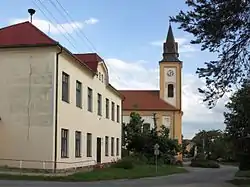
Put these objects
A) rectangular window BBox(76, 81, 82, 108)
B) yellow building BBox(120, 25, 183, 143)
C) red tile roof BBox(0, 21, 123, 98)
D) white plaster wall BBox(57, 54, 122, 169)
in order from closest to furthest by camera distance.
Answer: red tile roof BBox(0, 21, 123, 98)
white plaster wall BBox(57, 54, 122, 169)
rectangular window BBox(76, 81, 82, 108)
yellow building BBox(120, 25, 183, 143)

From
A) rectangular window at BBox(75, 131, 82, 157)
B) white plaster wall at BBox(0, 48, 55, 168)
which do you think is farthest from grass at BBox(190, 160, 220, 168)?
white plaster wall at BBox(0, 48, 55, 168)

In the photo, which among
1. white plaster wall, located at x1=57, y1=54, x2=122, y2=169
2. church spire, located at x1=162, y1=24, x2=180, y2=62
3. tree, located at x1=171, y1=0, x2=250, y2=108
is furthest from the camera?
church spire, located at x1=162, y1=24, x2=180, y2=62

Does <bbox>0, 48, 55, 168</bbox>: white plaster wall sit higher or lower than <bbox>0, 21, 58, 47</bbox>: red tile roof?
lower

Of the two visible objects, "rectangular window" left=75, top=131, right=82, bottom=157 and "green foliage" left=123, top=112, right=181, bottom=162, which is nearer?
"rectangular window" left=75, top=131, right=82, bottom=157

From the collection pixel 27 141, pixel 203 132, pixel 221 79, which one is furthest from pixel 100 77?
pixel 203 132

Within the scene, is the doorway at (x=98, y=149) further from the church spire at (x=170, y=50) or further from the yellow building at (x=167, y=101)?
the church spire at (x=170, y=50)

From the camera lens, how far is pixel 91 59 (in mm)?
44094

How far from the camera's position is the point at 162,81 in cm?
9119

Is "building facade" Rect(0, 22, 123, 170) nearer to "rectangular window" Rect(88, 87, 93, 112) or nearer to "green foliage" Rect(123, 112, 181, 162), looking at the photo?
"rectangular window" Rect(88, 87, 93, 112)

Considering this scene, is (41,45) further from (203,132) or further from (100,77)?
(203,132)

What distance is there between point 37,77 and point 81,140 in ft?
26.6

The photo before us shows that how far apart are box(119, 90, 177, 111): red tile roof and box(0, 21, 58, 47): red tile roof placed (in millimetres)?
56342

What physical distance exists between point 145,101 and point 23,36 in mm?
60316

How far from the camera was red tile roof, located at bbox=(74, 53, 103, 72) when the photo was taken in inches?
1697
